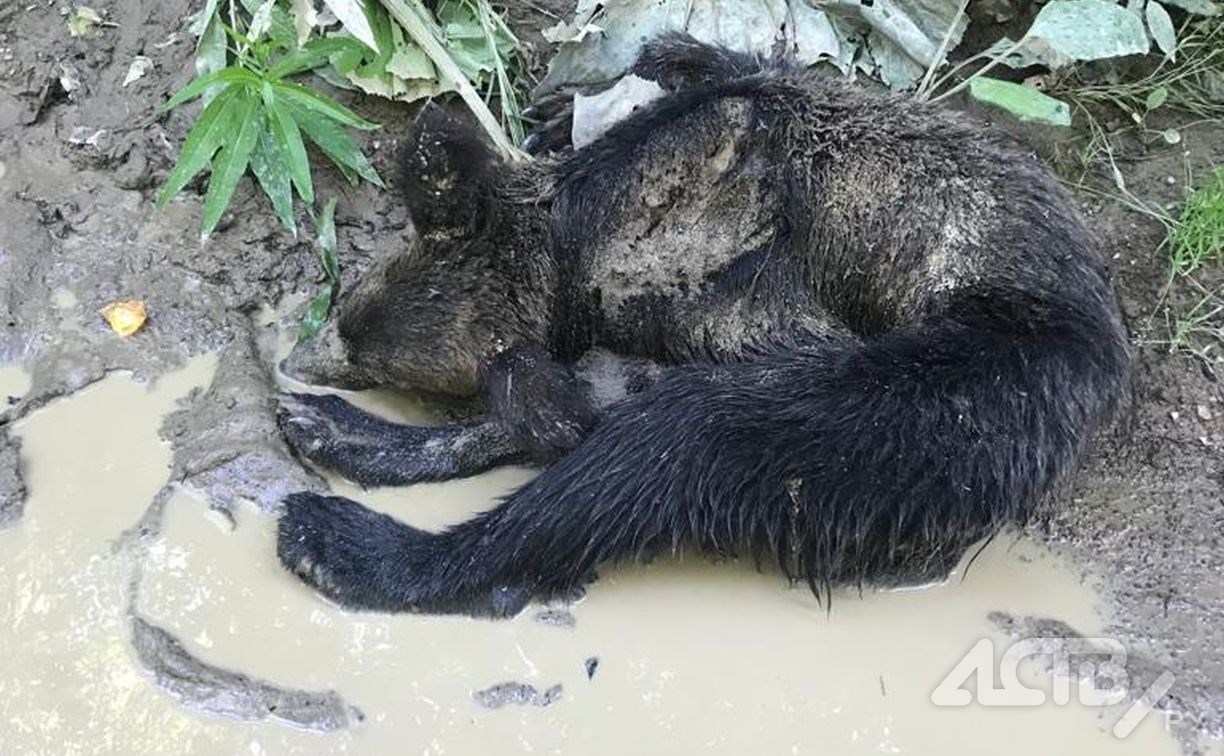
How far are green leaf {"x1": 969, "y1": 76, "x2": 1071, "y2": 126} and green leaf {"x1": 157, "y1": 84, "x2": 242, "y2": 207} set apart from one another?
2181mm

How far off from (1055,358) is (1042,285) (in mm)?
226

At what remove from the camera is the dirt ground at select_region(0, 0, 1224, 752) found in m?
3.48

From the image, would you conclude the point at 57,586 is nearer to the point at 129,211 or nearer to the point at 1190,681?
the point at 129,211

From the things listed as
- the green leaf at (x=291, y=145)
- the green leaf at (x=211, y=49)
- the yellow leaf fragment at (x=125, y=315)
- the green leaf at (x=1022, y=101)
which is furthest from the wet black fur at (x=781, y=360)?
the green leaf at (x=211, y=49)

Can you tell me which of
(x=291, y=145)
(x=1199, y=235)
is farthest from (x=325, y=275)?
(x=1199, y=235)

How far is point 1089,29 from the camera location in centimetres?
404

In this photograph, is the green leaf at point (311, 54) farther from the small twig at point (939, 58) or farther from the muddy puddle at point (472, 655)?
the small twig at point (939, 58)

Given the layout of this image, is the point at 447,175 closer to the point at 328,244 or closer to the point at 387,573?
the point at 328,244

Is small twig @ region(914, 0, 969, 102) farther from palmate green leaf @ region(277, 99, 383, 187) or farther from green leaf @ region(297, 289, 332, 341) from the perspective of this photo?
green leaf @ region(297, 289, 332, 341)

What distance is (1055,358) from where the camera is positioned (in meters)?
3.23

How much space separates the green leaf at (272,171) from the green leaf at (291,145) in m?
0.05

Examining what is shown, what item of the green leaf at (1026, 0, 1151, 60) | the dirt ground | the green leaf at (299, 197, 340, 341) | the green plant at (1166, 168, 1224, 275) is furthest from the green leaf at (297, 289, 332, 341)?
the green plant at (1166, 168, 1224, 275)

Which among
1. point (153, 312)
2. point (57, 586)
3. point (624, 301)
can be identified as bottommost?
point (57, 586)

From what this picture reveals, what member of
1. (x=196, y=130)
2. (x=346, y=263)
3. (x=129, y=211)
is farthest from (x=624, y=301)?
(x=129, y=211)
